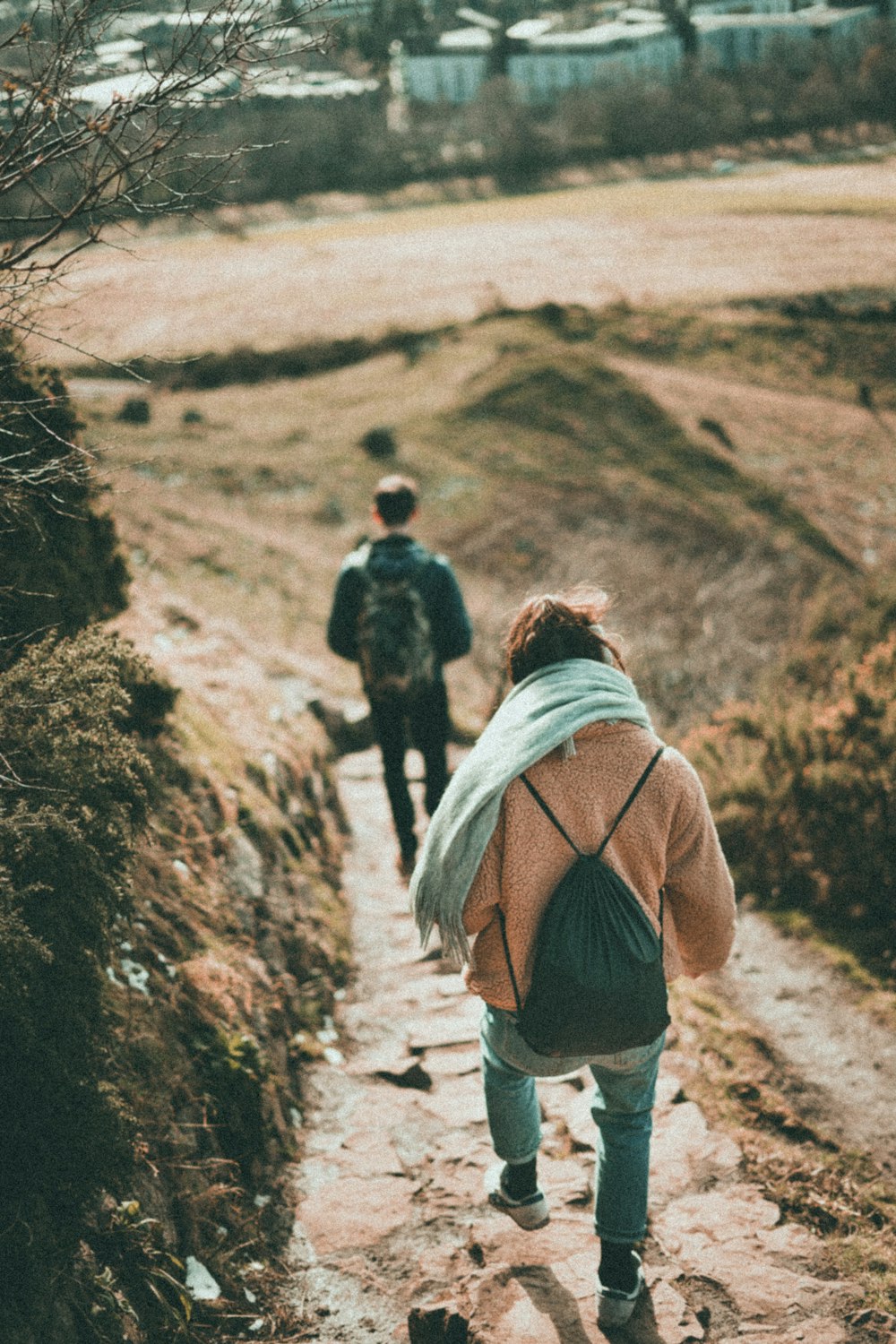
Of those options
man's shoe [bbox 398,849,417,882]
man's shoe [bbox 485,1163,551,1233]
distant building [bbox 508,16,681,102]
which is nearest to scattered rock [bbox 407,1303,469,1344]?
man's shoe [bbox 485,1163,551,1233]

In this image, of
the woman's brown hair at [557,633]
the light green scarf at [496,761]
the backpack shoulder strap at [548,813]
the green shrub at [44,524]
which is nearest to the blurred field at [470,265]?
the green shrub at [44,524]

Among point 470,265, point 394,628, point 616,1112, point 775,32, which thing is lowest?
point 616,1112

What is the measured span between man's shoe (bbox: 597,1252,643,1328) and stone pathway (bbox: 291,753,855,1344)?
5cm

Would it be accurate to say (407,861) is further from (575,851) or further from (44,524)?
(575,851)

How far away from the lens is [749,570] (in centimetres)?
1633

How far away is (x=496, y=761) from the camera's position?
8.71ft

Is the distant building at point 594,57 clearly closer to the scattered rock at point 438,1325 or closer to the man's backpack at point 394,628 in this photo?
the man's backpack at point 394,628

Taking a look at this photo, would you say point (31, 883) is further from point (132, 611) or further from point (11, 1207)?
point (132, 611)

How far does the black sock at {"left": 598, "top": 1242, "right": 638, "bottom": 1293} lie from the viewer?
112 inches

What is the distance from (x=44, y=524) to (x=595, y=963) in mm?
2844

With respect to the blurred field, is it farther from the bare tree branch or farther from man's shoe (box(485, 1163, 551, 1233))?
man's shoe (box(485, 1163, 551, 1233))

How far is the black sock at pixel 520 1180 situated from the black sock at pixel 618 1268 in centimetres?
34

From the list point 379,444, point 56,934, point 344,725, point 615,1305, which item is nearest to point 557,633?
point 56,934

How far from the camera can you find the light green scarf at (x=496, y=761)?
2.58 m
